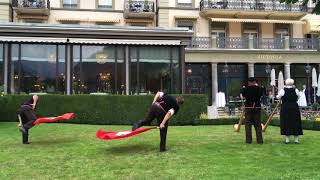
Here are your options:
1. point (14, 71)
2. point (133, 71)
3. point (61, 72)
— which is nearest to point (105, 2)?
point (133, 71)

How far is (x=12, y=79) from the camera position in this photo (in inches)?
927

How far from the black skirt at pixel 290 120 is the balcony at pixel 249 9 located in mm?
25786

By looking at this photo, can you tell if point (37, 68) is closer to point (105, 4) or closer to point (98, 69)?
point (98, 69)

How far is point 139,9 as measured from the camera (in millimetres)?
37875

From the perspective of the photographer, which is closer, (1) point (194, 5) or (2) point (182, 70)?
(2) point (182, 70)

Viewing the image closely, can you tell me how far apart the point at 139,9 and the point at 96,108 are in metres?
17.3

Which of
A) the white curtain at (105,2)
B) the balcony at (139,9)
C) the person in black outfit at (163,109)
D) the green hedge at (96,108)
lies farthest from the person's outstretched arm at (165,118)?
the white curtain at (105,2)

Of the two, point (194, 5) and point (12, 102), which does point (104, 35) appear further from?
point (194, 5)

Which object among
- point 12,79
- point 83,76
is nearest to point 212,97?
point 83,76

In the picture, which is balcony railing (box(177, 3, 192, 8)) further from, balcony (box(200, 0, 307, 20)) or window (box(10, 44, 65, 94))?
window (box(10, 44, 65, 94))

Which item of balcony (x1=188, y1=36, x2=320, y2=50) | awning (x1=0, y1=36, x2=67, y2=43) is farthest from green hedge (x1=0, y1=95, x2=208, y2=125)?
balcony (x1=188, y1=36, x2=320, y2=50)

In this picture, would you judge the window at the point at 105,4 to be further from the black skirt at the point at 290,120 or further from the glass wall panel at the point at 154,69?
the black skirt at the point at 290,120

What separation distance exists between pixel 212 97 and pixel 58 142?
25252mm

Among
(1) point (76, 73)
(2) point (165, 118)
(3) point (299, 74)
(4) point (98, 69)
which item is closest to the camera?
(2) point (165, 118)
